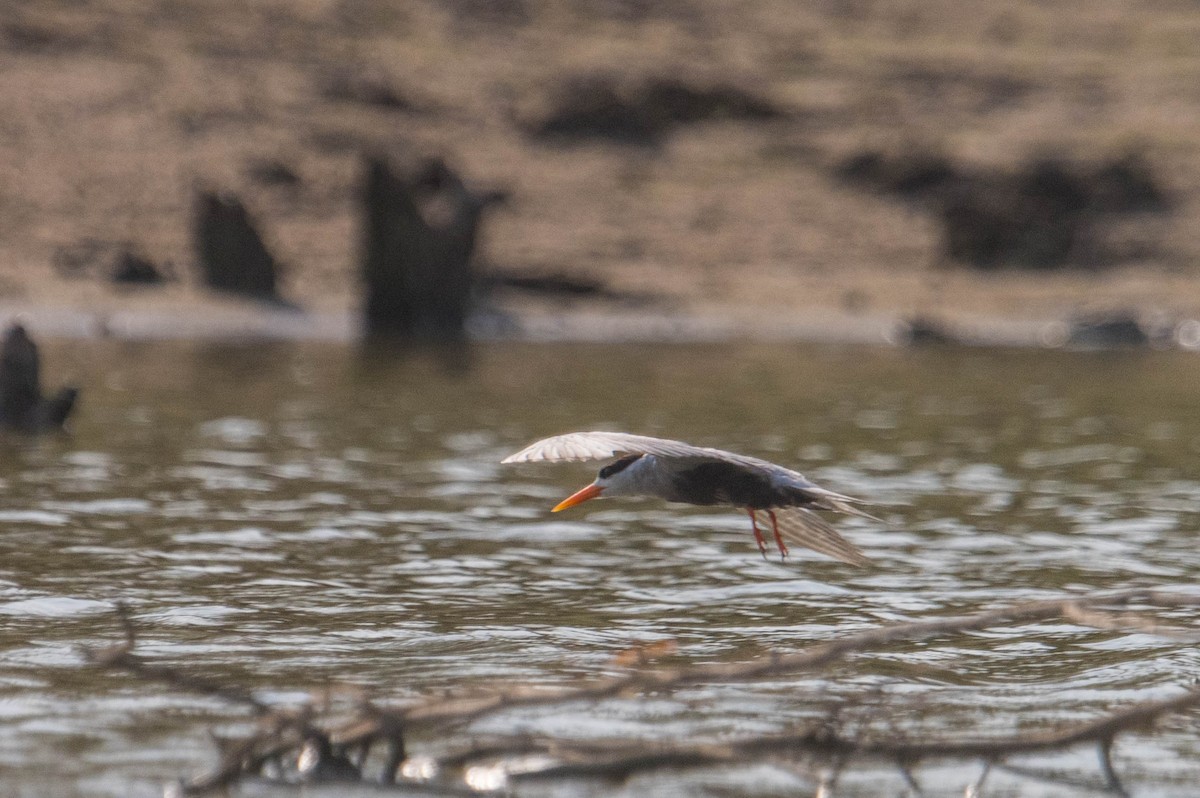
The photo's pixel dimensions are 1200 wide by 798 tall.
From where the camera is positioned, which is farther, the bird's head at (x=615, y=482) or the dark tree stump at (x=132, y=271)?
the dark tree stump at (x=132, y=271)

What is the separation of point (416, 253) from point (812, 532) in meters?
18.6

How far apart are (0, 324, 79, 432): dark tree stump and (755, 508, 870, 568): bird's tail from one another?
8447 mm

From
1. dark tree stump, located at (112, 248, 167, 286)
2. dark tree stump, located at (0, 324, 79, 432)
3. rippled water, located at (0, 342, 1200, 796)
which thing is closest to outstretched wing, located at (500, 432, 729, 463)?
rippled water, located at (0, 342, 1200, 796)

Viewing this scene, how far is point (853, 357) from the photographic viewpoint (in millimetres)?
26109

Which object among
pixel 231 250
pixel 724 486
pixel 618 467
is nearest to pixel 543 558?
pixel 618 467

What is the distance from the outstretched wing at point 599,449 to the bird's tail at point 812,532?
1.02 meters

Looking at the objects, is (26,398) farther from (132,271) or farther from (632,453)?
(132,271)

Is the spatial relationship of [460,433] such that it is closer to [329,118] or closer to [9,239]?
[9,239]

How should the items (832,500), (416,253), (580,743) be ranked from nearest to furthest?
(580,743) → (832,500) → (416,253)

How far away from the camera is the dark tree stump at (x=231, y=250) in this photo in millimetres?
27875

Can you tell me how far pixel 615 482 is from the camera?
8.92 meters

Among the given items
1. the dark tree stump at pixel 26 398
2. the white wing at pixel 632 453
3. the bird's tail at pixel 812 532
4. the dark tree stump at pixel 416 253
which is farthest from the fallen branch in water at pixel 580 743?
the dark tree stump at pixel 416 253

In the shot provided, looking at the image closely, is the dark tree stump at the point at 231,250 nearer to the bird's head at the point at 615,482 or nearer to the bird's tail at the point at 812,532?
the bird's tail at the point at 812,532

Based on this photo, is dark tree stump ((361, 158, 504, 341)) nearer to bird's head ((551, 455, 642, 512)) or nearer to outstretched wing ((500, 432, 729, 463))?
bird's head ((551, 455, 642, 512))
